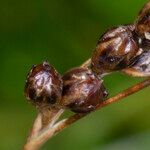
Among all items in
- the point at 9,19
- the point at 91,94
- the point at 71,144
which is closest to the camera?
the point at 91,94

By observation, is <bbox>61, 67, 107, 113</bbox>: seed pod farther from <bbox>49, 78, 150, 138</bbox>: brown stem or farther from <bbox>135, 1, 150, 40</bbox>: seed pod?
<bbox>135, 1, 150, 40</bbox>: seed pod

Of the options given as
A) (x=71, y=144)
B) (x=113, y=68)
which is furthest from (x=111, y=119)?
(x=113, y=68)

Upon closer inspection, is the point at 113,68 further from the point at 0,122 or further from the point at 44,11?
the point at 44,11

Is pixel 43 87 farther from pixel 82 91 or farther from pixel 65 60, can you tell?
pixel 65 60

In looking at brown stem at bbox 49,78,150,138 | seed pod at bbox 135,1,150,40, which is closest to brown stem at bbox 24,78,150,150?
brown stem at bbox 49,78,150,138

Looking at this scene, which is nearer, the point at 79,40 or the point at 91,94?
the point at 91,94

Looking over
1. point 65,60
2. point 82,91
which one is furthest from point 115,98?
point 65,60

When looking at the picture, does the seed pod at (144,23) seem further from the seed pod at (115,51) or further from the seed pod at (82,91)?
the seed pod at (82,91)
